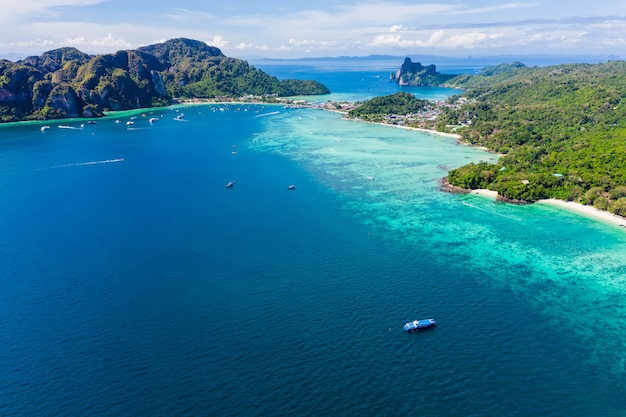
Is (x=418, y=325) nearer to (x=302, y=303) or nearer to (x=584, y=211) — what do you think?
(x=302, y=303)

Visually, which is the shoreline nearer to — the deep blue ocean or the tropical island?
the tropical island

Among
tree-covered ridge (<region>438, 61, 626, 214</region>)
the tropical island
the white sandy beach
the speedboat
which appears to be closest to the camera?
the speedboat

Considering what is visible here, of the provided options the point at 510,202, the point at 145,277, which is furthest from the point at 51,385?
the point at 510,202

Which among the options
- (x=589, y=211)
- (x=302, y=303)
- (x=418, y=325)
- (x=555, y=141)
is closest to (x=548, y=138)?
(x=555, y=141)

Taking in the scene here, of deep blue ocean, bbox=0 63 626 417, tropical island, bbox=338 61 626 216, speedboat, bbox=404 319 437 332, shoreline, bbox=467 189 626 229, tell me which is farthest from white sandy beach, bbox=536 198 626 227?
speedboat, bbox=404 319 437 332

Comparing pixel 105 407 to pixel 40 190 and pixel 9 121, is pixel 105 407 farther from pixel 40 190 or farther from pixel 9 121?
pixel 9 121

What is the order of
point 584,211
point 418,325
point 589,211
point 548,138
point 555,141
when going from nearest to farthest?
point 418,325 < point 589,211 < point 584,211 < point 555,141 < point 548,138

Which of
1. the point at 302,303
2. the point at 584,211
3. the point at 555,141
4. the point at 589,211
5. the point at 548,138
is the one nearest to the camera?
the point at 302,303
